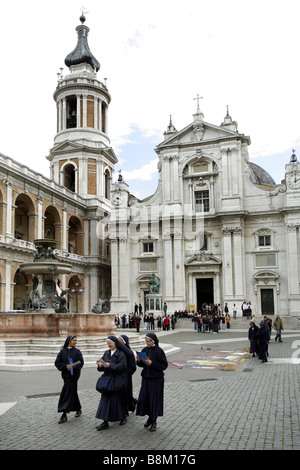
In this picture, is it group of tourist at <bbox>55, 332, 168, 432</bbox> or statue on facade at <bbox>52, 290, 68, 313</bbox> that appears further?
statue on facade at <bbox>52, 290, 68, 313</bbox>

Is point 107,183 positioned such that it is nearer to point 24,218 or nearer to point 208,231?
point 24,218

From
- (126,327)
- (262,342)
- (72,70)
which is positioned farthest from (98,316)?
(72,70)

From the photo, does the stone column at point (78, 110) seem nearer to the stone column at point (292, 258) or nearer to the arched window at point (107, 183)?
the arched window at point (107, 183)

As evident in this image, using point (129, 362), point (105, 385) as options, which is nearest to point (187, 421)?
point (129, 362)

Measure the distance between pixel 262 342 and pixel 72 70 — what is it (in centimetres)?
4690

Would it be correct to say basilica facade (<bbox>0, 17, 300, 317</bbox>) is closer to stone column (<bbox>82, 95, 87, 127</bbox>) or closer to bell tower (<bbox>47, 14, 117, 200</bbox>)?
bell tower (<bbox>47, 14, 117, 200</bbox>)

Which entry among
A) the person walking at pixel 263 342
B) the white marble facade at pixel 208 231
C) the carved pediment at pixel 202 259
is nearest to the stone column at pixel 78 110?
the white marble facade at pixel 208 231

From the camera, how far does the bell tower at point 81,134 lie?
51.9m

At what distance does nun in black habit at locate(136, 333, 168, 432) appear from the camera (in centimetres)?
778

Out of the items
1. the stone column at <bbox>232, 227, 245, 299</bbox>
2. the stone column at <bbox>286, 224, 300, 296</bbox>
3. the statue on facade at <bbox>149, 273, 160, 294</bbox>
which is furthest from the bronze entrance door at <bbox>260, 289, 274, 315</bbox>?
the statue on facade at <bbox>149, 273, 160, 294</bbox>

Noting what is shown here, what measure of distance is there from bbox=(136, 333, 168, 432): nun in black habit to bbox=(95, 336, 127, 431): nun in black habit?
0.30m

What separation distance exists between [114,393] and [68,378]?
106 cm

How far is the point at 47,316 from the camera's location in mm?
17844

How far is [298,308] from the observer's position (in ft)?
133
